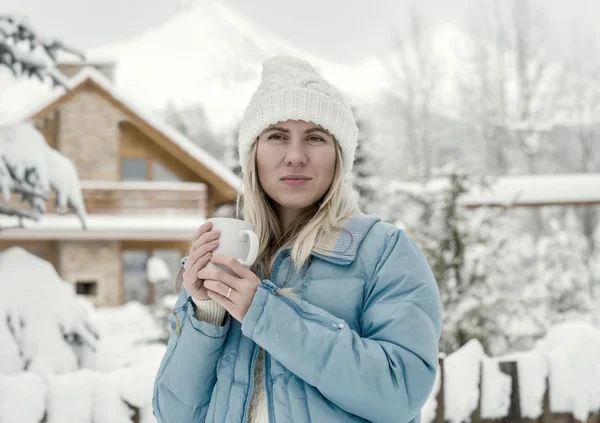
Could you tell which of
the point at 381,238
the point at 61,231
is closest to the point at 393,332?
the point at 381,238

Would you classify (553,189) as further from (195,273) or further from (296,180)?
(195,273)

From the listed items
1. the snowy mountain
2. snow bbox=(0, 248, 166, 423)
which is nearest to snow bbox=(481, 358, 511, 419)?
snow bbox=(0, 248, 166, 423)

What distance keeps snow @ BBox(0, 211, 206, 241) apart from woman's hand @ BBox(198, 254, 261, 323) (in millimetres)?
13213

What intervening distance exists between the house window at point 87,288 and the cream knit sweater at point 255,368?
1450 centimetres

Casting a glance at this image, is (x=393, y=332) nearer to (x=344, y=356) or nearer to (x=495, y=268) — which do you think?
(x=344, y=356)

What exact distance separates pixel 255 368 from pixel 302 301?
0.24 meters

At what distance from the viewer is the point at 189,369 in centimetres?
139

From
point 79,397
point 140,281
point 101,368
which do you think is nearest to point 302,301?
point 79,397

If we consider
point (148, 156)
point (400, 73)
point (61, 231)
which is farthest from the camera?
point (400, 73)

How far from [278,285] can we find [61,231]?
549 inches

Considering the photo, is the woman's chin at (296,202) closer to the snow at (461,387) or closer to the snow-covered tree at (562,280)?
the snow at (461,387)

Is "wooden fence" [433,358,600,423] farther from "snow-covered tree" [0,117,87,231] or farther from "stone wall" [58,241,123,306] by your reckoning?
"stone wall" [58,241,123,306]

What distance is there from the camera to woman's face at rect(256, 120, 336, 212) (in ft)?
4.75

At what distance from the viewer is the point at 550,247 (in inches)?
568
